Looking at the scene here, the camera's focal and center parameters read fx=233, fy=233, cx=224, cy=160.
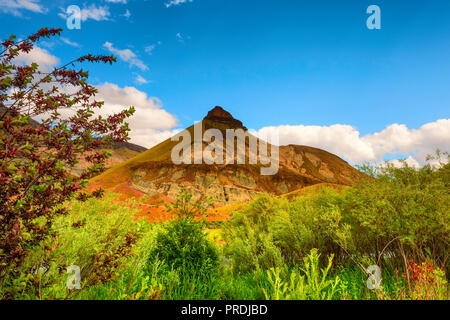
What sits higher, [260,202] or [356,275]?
Answer: [260,202]

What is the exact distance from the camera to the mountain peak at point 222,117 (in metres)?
168

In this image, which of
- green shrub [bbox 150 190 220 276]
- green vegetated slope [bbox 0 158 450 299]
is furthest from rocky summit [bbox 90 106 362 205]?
green shrub [bbox 150 190 220 276]

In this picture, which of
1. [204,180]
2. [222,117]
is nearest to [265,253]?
[204,180]

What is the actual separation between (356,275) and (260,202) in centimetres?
837

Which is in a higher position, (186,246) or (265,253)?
(186,246)

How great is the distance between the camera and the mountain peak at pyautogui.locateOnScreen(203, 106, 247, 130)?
168 metres

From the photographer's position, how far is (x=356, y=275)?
24.7 feet

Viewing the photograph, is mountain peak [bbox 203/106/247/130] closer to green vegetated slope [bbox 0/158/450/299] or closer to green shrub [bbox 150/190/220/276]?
green vegetated slope [bbox 0/158/450/299]

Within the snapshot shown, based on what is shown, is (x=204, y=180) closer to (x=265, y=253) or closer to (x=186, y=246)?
(x=265, y=253)

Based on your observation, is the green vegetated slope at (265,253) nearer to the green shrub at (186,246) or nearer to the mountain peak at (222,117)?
the green shrub at (186,246)

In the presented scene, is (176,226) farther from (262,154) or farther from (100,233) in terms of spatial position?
(262,154)

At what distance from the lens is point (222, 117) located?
173 metres

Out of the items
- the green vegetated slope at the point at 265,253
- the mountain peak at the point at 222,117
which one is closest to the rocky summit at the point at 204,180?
the green vegetated slope at the point at 265,253
